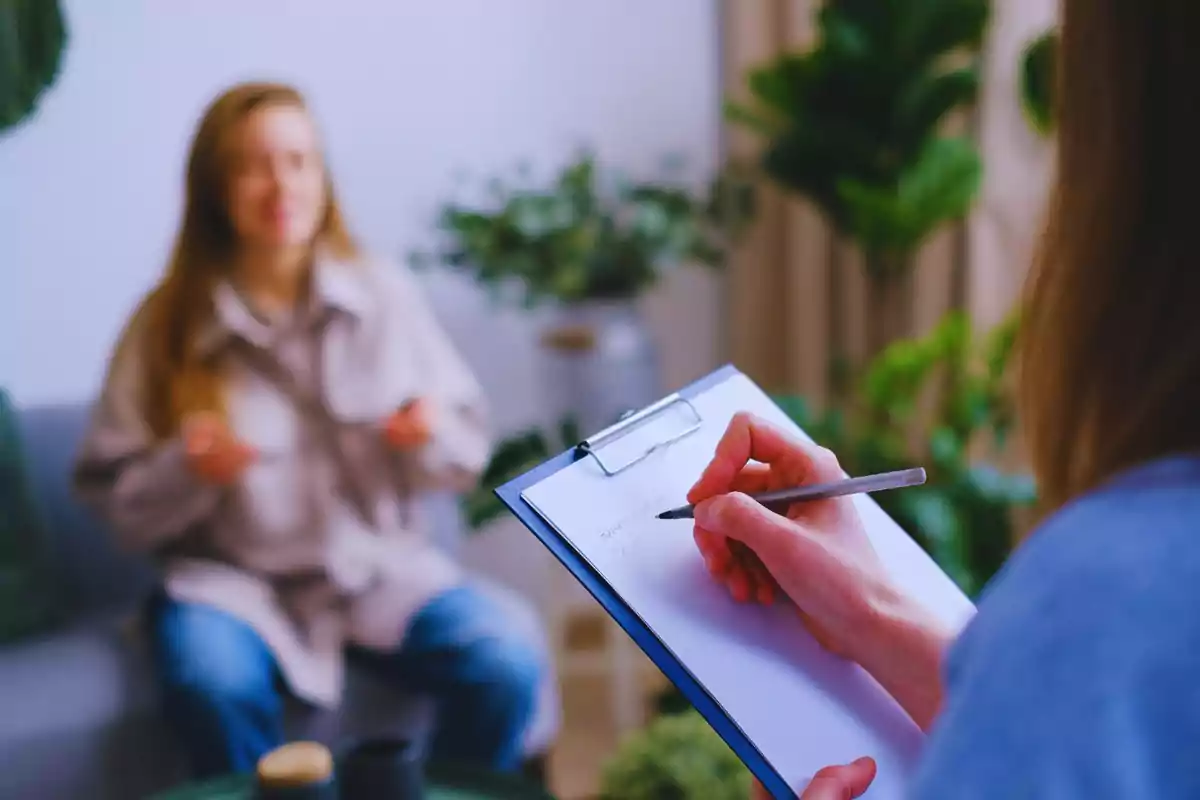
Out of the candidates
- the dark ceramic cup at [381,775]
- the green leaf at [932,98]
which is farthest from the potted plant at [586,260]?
the dark ceramic cup at [381,775]

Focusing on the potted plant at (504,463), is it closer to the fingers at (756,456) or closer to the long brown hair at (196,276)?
the long brown hair at (196,276)

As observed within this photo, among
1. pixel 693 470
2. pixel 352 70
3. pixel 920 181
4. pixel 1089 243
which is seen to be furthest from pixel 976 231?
pixel 1089 243

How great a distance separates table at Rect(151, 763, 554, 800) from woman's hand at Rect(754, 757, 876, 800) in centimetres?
58

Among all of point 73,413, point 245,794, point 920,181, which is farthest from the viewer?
point 920,181

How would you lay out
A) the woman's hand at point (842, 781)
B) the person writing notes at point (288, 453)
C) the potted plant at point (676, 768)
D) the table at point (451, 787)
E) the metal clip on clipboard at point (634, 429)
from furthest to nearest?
1. the person writing notes at point (288, 453)
2. the potted plant at point (676, 768)
3. the table at point (451, 787)
4. the metal clip on clipboard at point (634, 429)
5. the woman's hand at point (842, 781)

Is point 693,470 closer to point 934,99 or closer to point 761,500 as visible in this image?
point 761,500

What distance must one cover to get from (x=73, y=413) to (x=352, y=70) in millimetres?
777

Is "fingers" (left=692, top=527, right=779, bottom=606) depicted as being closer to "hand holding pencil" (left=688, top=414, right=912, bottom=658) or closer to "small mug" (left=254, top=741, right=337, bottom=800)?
"hand holding pencil" (left=688, top=414, right=912, bottom=658)

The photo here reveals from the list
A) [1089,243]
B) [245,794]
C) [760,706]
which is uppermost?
[1089,243]

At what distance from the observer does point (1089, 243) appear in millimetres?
418

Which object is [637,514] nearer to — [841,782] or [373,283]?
[841,782]

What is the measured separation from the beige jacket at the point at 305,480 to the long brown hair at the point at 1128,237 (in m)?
1.26

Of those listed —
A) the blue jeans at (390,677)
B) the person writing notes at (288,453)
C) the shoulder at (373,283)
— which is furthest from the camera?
the shoulder at (373,283)

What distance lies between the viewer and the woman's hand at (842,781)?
60 cm
